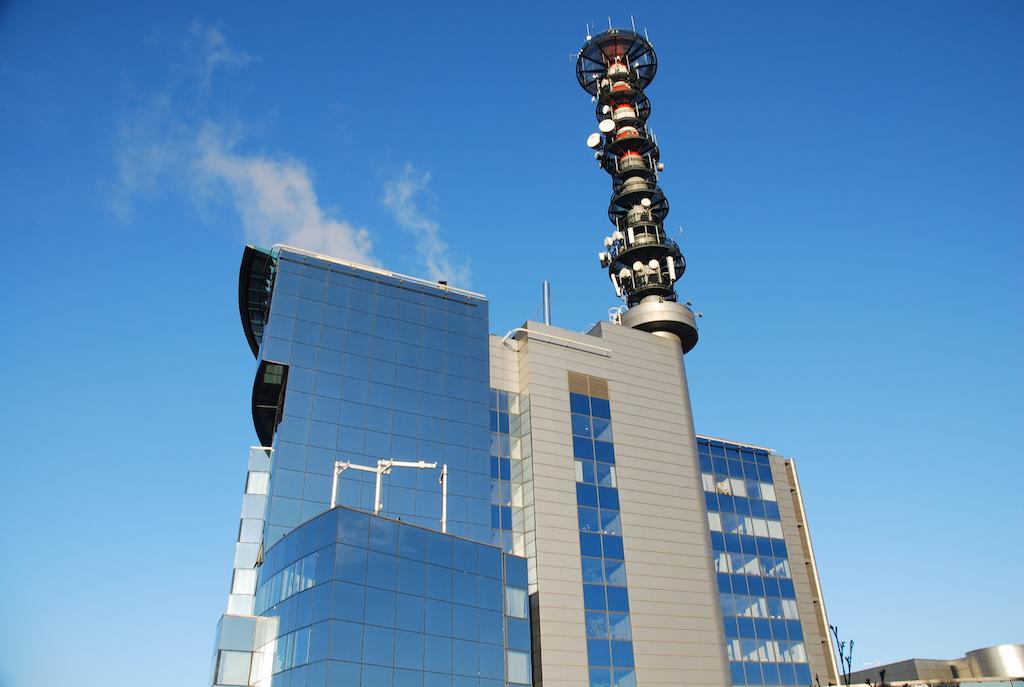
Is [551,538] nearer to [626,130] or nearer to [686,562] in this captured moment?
[686,562]

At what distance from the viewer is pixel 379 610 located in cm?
4550

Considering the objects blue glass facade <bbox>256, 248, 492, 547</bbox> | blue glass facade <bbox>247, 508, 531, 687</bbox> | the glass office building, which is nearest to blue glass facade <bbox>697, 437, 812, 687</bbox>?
the glass office building

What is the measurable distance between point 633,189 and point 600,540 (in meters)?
42.1

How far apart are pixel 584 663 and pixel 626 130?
58.9m

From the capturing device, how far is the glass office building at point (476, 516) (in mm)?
46844

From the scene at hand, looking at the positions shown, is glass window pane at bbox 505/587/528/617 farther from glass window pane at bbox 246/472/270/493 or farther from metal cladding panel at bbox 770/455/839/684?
metal cladding panel at bbox 770/455/839/684

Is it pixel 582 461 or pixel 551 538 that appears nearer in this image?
pixel 551 538

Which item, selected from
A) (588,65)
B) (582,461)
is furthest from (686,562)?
(588,65)

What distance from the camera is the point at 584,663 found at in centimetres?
5650

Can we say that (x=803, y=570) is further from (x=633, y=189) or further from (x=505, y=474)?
(x=633, y=189)

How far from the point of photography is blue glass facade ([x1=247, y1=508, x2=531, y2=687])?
43.8 m

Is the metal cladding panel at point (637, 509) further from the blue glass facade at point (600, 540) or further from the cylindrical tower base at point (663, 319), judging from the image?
the cylindrical tower base at point (663, 319)

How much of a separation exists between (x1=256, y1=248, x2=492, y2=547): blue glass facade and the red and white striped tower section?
2122 cm

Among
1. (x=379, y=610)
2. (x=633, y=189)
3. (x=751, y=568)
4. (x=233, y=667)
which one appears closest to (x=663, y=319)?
(x=633, y=189)
